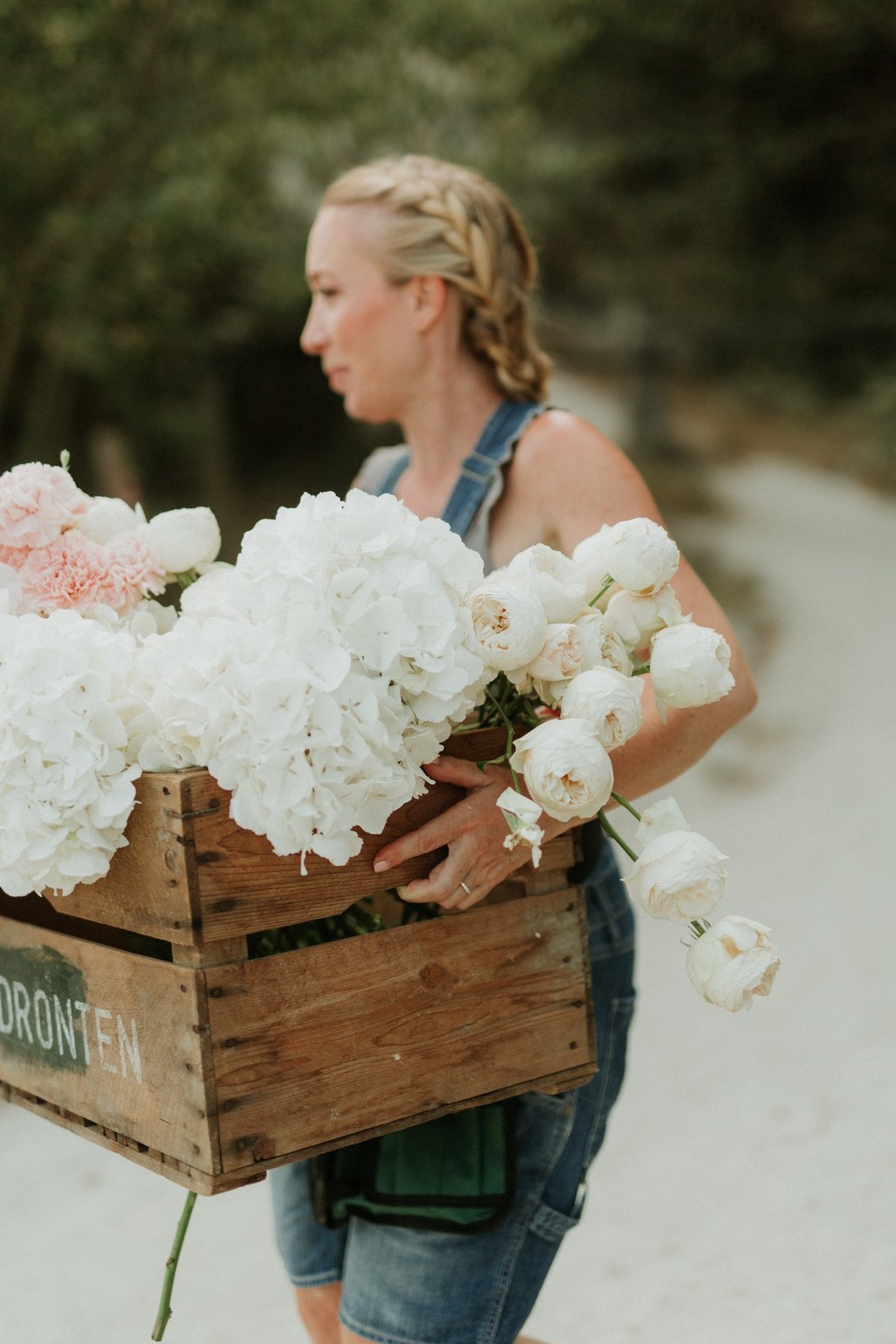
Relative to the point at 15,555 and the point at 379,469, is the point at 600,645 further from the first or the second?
the point at 379,469

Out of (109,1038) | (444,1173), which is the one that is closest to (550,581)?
(109,1038)

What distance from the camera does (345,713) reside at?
141 centimetres

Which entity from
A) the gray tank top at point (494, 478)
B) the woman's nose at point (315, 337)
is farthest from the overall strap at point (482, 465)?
the woman's nose at point (315, 337)

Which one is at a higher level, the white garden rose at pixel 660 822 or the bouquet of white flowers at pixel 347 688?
the bouquet of white flowers at pixel 347 688

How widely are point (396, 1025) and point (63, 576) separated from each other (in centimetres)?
66

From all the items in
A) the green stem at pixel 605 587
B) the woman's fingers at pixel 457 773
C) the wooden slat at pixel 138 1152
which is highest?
the green stem at pixel 605 587

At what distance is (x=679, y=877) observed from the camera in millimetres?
1529

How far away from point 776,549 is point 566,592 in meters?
10.7

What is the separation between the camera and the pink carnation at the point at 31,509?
174 cm

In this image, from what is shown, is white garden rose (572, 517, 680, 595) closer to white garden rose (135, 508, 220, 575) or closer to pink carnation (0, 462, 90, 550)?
white garden rose (135, 508, 220, 575)

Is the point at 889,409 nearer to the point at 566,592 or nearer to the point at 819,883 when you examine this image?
the point at 819,883

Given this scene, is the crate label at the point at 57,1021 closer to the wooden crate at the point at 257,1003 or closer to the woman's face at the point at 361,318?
the wooden crate at the point at 257,1003

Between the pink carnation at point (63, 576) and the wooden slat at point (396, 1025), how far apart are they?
0.49 meters

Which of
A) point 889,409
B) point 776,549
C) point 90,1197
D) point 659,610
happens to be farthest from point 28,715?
point 889,409
